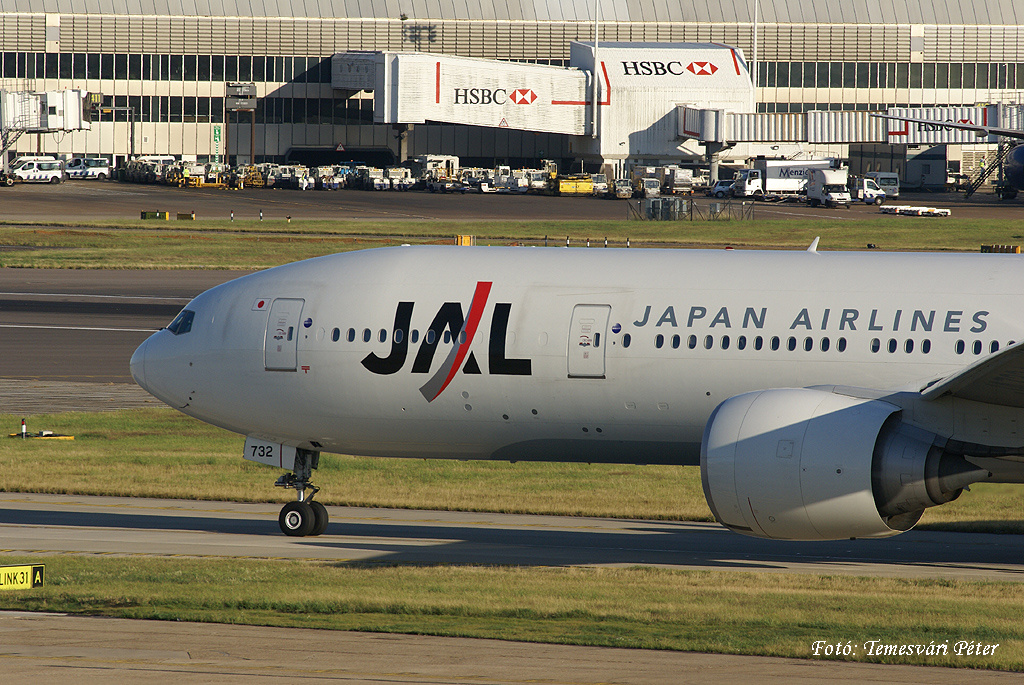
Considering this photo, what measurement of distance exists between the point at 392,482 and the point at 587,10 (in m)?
132

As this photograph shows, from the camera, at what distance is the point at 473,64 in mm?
147250

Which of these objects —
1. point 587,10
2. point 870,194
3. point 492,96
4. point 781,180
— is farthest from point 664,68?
point 870,194

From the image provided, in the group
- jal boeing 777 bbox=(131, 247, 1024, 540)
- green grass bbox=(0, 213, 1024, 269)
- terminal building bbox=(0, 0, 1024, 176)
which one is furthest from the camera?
terminal building bbox=(0, 0, 1024, 176)

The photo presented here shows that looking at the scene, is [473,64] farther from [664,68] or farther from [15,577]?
[15,577]

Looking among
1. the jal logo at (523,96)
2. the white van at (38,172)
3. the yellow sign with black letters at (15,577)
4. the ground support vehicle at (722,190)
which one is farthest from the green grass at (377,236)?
the yellow sign with black letters at (15,577)

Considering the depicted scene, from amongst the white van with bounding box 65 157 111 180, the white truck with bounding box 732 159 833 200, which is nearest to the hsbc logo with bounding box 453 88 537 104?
the white truck with bounding box 732 159 833 200

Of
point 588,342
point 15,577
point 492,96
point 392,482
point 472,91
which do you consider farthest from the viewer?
point 492,96

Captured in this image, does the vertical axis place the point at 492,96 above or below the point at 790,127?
above

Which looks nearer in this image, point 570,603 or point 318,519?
point 570,603

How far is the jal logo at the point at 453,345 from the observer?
2397 cm

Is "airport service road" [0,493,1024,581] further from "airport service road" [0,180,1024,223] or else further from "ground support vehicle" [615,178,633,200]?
"ground support vehicle" [615,178,633,200]

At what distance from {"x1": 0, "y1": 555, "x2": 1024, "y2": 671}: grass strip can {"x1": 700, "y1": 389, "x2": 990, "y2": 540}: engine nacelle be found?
1085 mm

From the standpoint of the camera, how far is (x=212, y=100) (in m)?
155

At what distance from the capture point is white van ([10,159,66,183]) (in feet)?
443
